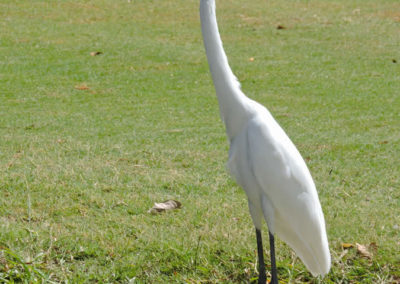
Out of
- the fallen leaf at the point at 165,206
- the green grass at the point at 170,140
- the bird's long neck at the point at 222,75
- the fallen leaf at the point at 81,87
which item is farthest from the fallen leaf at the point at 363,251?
the fallen leaf at the point at 81,87

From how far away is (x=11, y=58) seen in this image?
10.5 meters

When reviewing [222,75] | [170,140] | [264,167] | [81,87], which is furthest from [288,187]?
[81,87]

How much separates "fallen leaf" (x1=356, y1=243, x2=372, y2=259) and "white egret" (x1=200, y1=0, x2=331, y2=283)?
0.45 metres

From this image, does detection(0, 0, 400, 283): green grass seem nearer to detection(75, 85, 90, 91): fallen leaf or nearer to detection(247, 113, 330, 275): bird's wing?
detection(75, 85, 90, 91): fallen leaf

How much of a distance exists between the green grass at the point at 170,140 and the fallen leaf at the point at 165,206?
0.11 metres

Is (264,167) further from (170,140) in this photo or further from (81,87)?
(81,87)

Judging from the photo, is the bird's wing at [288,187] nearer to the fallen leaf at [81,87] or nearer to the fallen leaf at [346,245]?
the fallen leaf at [346,245]

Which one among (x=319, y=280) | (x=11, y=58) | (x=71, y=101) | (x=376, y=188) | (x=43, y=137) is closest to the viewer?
(x=319, y=280)

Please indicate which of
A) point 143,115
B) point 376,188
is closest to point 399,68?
point 143,115

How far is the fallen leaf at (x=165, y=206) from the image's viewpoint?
4.07 metres

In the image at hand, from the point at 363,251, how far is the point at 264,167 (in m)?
0.93

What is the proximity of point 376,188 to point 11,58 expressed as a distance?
771 cm

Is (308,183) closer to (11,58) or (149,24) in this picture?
(11,58)

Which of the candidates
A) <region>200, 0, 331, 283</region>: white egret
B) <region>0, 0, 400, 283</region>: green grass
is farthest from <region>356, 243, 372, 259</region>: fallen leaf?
<region>200, 0, 331, 283</region>: white egret
